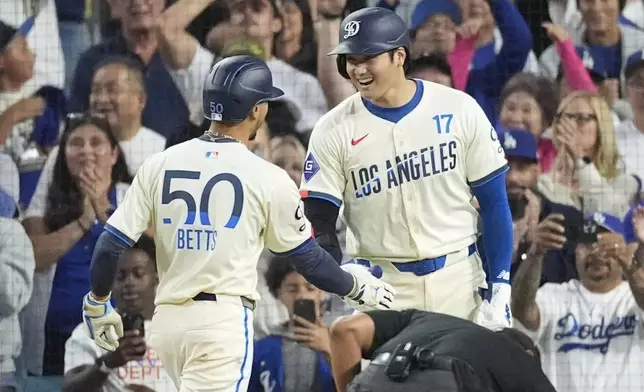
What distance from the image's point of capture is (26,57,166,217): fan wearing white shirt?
17.4 ft

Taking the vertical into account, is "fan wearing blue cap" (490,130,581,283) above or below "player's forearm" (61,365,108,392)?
above

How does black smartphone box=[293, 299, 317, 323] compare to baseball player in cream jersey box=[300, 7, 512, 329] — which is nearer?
baseball player in cream jersey box=[300, 7, 512, 329]

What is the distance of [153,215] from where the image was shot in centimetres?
312

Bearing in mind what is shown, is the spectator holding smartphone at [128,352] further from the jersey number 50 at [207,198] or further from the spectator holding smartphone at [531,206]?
the jersey number 50 at [207,198]

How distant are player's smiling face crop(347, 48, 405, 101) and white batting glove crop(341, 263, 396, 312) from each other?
538mm

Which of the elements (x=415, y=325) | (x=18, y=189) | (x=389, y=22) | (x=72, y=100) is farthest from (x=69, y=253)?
(x=415, y=325)

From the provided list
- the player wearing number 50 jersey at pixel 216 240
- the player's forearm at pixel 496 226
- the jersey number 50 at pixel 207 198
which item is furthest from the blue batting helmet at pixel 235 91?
the player's forearm at pixel 496 226

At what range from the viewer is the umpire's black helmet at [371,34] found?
3158mm

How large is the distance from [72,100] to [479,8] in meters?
2.03

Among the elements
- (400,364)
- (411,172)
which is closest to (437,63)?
(411,172)

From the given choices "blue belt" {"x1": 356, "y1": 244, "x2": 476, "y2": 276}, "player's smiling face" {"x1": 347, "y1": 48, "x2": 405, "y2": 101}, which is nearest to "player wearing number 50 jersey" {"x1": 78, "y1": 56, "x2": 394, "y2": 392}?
"blue belt" {"x1": 356, "y1": 244, "x2": 476, "y2": 276}

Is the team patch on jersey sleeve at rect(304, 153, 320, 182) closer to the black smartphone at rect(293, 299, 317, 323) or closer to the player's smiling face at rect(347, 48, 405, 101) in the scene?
the player's smiling face at rect(347, 48, 405, 101)

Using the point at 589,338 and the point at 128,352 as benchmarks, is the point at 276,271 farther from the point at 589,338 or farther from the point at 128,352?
the point at 589,338

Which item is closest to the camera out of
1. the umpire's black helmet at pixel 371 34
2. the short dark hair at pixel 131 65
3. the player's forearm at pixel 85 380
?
the umpire's black helmet at pixel 371 34
